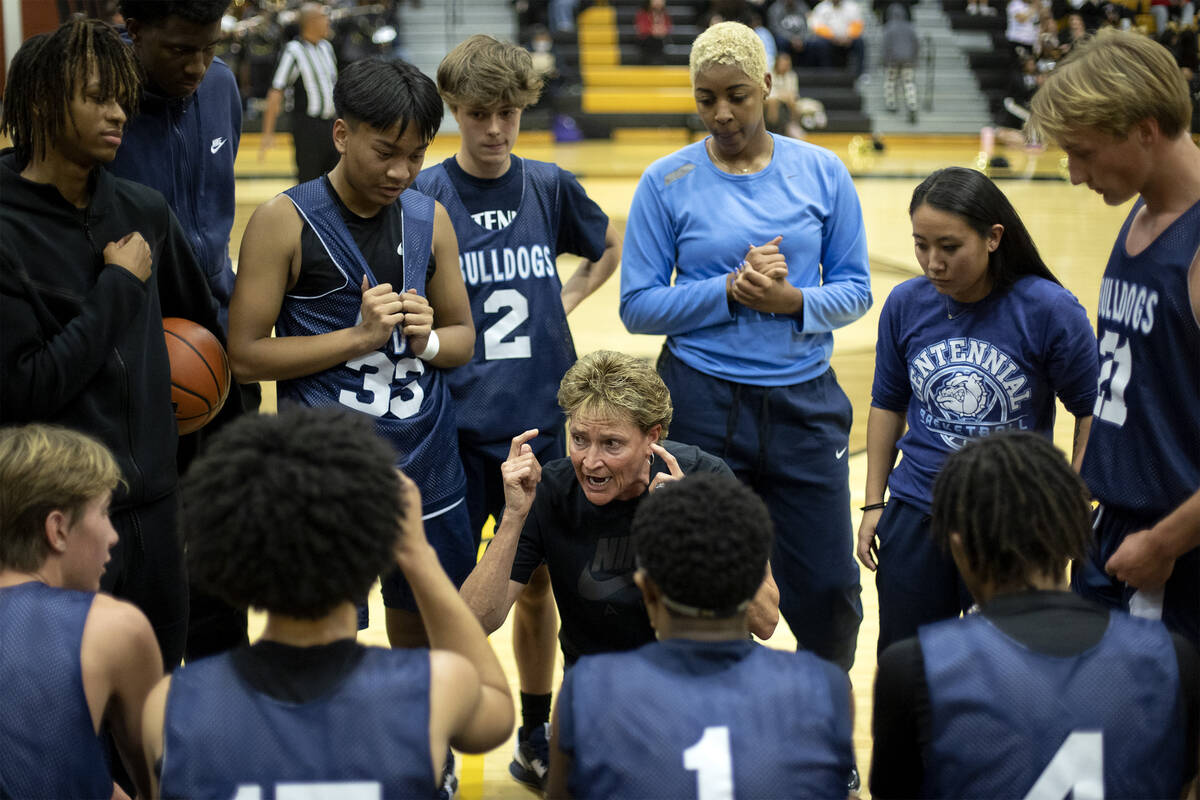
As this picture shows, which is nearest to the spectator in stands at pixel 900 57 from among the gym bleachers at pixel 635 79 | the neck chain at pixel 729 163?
the gym bleachers at pixel 635 79

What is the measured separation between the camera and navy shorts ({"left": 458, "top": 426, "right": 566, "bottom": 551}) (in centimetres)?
321

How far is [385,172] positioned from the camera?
2.69m

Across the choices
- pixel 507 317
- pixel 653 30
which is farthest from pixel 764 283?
pixel 653 30

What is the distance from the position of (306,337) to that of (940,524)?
1.45 meters

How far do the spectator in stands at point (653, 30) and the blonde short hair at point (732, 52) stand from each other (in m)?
18.0

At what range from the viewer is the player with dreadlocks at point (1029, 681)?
1684mm

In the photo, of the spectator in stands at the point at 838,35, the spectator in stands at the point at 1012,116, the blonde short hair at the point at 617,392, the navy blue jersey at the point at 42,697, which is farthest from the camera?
the spectator in stands at the point at 838,35

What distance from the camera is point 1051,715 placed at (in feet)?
5.51

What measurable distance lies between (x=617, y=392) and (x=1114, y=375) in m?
0.99

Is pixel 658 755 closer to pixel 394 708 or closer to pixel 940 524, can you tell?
pixel 394 708

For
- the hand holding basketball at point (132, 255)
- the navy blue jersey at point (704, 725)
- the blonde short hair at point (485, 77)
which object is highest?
the blonde short hair at point (485, 77)

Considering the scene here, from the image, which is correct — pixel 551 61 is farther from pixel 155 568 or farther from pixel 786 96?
pixel 155 568

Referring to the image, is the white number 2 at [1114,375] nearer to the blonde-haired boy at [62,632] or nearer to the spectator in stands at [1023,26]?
the blonde-haired boy at [62,632]

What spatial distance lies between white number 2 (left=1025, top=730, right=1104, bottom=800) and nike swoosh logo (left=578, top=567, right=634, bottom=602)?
1.11 metres
